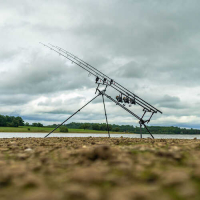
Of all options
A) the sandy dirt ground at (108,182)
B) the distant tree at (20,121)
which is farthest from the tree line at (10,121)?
the sandy dirt ground at (108,182)

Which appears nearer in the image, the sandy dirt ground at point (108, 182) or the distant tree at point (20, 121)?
the sandy dirt ground at point (108, 182)

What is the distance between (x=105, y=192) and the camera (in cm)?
183

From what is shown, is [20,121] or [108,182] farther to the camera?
[20,121]

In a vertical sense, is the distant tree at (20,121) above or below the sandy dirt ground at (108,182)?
above

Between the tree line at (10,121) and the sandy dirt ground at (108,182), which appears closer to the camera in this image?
the sandy dirt ground at (108,182)

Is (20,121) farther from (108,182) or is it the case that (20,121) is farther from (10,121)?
(108,182)

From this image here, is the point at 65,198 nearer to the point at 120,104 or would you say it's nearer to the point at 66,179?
the point at 66,179

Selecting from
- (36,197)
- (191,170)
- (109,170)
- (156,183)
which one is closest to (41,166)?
(109,170)

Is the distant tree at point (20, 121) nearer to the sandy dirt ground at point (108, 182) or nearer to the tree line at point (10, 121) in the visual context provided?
the tree line at point (10, 121)

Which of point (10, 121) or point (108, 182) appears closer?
point (108, 182)

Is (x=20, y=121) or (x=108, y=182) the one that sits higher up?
(x=20, y=121)

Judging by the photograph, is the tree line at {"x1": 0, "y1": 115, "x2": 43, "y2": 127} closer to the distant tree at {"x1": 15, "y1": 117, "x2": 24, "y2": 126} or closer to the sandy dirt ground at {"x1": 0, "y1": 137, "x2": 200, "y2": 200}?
the distant tree at {"x1": 15, "y1": 117, "x2": 24, "y2": 126}

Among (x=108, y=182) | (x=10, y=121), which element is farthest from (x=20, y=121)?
(x=108, y=182)

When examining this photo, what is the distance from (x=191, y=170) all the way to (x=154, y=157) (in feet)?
2.81
